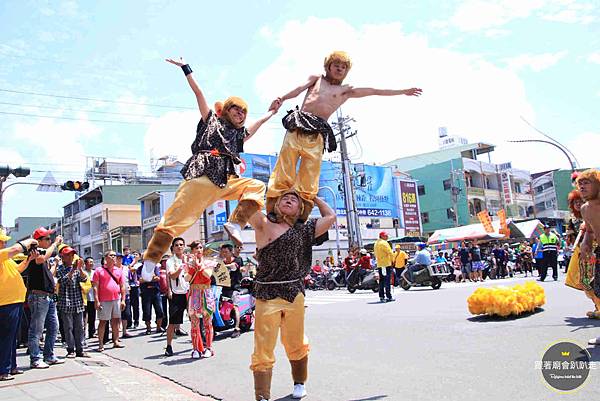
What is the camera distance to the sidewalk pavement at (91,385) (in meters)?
5.18

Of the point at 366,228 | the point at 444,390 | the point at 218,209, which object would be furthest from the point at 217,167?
the point at 366,228

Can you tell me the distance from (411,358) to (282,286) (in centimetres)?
239

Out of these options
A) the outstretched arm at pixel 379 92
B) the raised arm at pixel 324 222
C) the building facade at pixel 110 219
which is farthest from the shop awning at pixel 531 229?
the building facade at pixel 110 219

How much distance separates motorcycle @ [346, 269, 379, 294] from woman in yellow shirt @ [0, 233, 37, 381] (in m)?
12.1

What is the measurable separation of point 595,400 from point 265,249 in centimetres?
277

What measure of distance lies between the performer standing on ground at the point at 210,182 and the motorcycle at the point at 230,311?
14.9 ft

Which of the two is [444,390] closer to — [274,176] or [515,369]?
[515,369]

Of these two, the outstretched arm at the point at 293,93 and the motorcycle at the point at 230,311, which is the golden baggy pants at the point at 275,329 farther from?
the motorcycle at the point at 230,311

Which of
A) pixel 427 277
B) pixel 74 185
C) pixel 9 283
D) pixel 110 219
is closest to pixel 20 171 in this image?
pixel 74 185

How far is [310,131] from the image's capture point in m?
4.87

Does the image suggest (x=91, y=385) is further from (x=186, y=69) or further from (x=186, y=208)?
(x=186, y=69)

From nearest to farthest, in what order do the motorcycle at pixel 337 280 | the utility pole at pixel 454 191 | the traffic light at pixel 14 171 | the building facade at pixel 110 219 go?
the traffic light at pixel 14 171, the motorcycle at pixel 337 280, the building facade at pixel 110 219, the utility pole at pixel 454 191

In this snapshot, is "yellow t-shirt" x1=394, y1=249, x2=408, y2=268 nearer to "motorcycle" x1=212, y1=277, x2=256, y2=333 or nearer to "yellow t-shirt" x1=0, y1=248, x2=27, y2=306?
"motorcycle" x1=212, y1=277, x2=256, y2=333

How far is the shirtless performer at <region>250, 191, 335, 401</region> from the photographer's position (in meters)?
4.00
